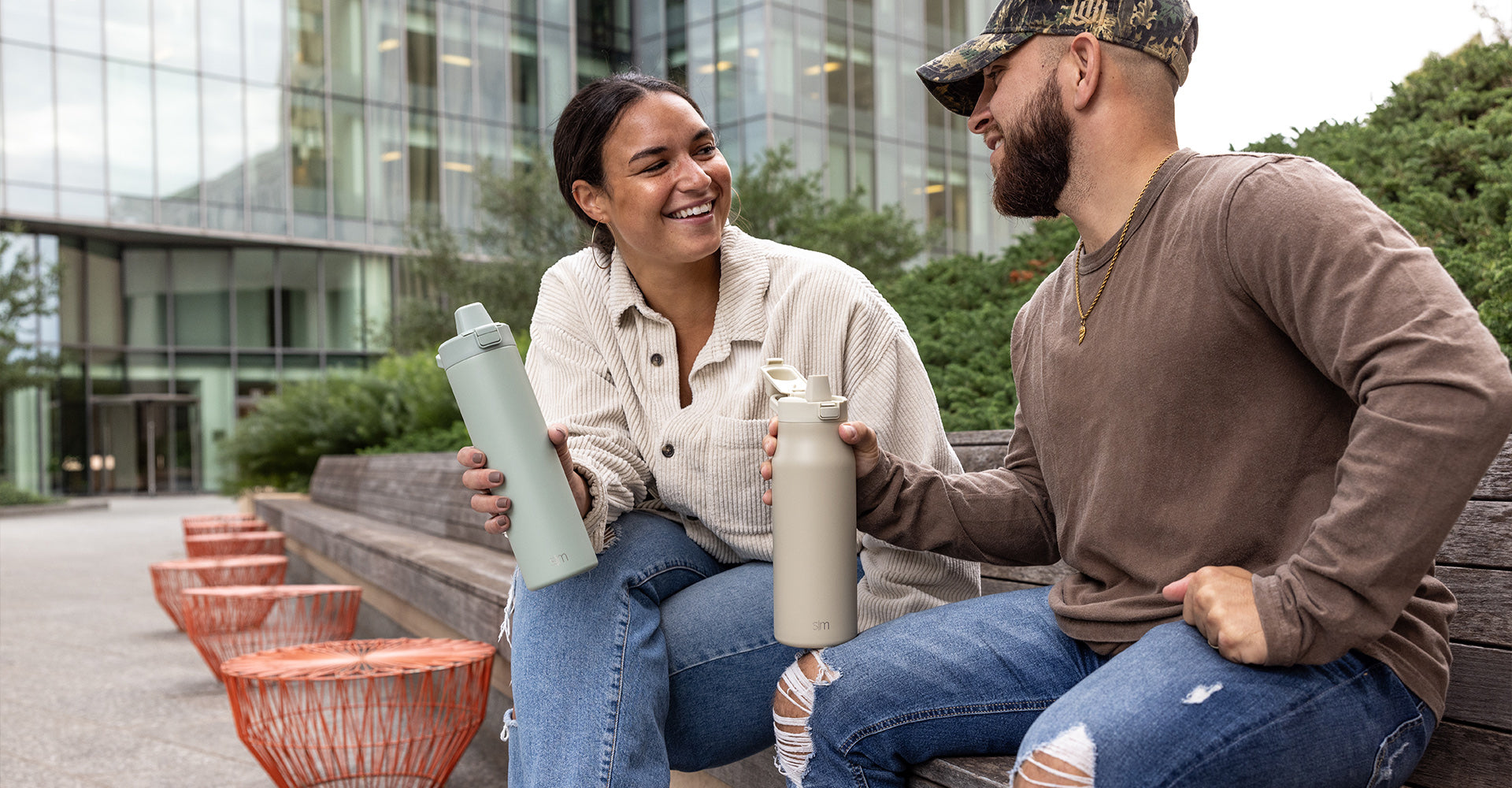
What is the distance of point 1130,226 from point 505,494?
0.98 metres

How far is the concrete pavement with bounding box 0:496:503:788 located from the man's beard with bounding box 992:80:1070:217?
8.84ft

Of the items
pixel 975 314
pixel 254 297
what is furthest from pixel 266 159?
pixel 975 314

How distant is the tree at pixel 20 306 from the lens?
69.9 ft

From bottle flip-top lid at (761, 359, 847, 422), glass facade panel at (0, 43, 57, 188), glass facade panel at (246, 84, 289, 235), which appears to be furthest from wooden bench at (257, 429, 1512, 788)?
glass facade panel at (0, 43, 57, 188)

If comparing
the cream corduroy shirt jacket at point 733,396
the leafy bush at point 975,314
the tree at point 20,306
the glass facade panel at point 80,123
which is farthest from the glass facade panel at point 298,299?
the cream corduroy shirt jacket at point 733,396

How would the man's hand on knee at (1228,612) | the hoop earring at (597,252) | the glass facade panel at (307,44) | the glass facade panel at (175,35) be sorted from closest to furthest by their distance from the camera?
the man's hand on knee at (1228,612) < the hoop earring at (597,252) < the glass facade panel at (175,35) < the glass facade panel at (307,44)

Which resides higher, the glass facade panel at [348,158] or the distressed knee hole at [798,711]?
the glass facade panel at [348,158]

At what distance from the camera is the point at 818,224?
13.8 meters

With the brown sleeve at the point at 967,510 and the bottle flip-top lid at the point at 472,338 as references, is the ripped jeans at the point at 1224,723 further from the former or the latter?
the bottle flip-top lid at the point at 472,338

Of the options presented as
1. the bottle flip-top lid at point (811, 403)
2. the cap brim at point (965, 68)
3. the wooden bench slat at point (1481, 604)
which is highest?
the cap brim at point (965, 68)

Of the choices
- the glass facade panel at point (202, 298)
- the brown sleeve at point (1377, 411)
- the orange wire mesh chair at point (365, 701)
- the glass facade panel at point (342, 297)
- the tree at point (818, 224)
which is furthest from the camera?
the glass facade panel at point (342, 297)

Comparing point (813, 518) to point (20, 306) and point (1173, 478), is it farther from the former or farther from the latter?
point (20, 306)

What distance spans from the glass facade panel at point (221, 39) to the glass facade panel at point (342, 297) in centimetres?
406

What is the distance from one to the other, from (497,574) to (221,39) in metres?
23.7
